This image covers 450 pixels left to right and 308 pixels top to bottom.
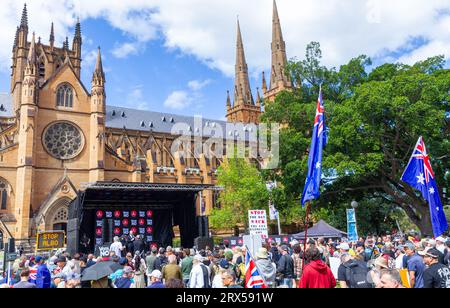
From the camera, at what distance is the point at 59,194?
1507 inches

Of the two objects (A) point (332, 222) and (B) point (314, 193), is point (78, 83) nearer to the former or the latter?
(A) point (332, 222)

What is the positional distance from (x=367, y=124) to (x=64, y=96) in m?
31.2

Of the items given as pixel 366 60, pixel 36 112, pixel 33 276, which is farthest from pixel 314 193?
pixel 36 112

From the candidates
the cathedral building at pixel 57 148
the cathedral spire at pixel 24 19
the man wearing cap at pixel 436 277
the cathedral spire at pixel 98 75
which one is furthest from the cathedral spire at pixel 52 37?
the man wearing cap at pixel 436 277

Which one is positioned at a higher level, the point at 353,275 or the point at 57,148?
the point at 57,148

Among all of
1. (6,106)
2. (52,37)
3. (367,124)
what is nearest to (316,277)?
(367,124)

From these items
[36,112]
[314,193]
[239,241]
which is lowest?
[239,241]

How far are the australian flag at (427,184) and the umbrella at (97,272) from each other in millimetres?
9073

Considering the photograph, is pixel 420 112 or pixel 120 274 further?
pixel 420 112

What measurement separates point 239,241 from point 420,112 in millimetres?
12699

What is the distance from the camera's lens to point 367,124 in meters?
23.7

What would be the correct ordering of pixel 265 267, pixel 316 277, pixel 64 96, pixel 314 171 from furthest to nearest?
1. pixel 64 96
2. pixel 314 171
3. pixel 265 267
4. pixel 316 277

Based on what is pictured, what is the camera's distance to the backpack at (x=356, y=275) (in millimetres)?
6555

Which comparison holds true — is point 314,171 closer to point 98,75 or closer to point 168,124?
point 98,75
